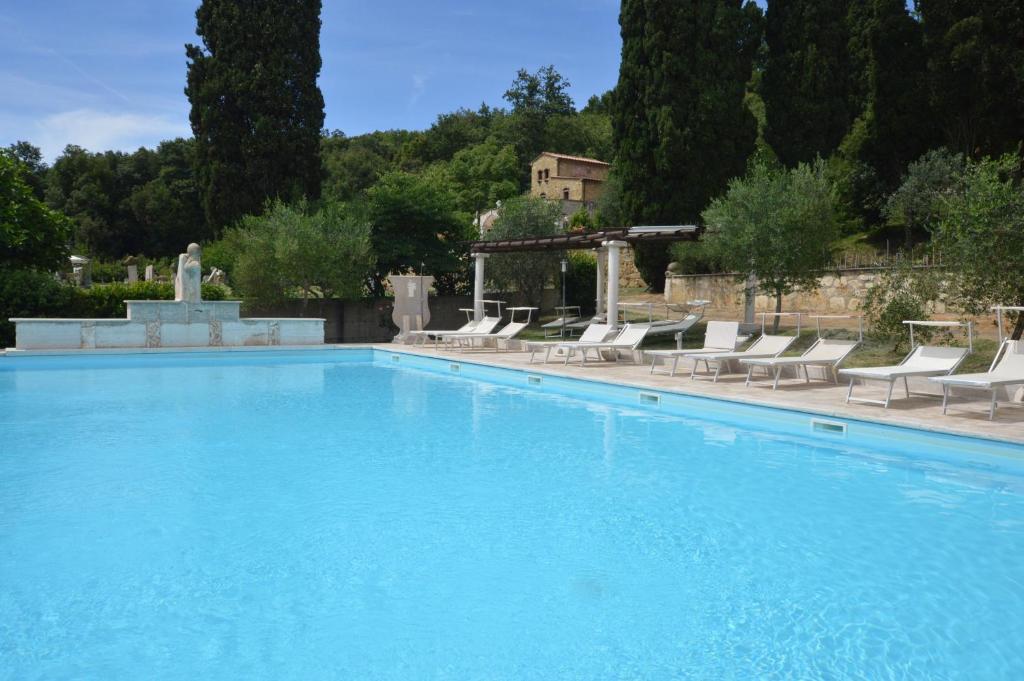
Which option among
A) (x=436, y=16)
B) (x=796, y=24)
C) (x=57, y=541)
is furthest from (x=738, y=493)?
(x=436, y=16)

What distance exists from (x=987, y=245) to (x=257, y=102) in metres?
21.9

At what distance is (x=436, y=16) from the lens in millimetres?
30203

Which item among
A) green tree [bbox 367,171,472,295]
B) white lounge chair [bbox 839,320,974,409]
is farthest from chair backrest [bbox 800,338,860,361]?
green tree [bbox 367,171,472,295]

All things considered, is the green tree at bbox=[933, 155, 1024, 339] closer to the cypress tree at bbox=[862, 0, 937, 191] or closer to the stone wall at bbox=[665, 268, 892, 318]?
the stone wall at bbox=[665, 268, 892, 318]

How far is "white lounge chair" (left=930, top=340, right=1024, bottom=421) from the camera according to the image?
7.59m

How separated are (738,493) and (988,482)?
90.3 inches

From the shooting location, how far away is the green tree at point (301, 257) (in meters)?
18.8

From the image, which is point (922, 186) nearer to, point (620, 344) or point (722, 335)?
point (722, 335)

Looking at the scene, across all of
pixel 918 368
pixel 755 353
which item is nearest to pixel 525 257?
pixel 755 353

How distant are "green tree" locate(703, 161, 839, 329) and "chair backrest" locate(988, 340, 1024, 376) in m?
5.82

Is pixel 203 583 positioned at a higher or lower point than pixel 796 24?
lower

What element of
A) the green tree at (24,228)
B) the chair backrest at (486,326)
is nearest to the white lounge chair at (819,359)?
the chair backrest at (486,326)

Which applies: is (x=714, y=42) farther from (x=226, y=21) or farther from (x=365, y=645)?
(x=365, y=645)

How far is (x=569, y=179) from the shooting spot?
159 feet
